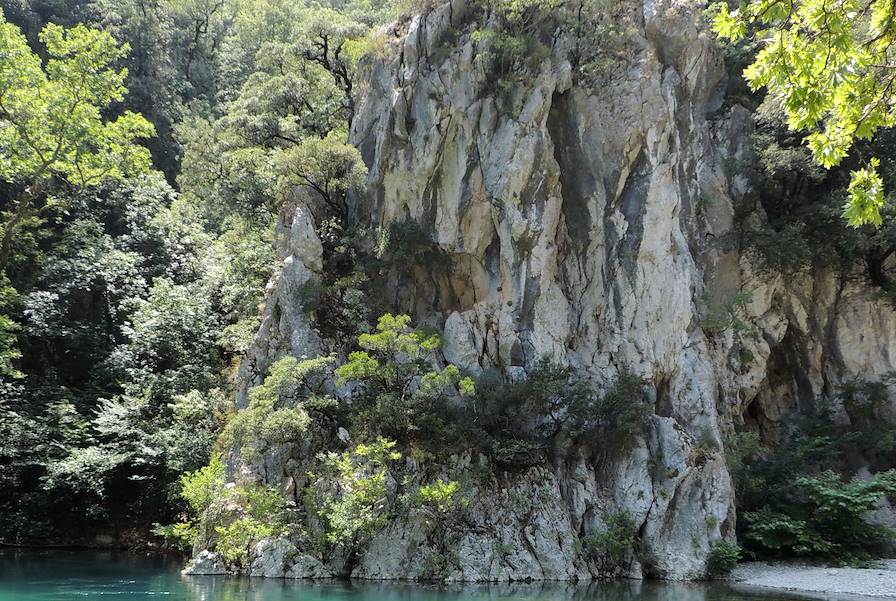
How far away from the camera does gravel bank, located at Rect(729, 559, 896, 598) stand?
15453mm

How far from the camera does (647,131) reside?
21688 mm

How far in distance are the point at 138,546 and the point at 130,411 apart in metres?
4.41

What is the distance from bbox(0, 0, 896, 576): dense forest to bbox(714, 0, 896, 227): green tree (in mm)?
10548

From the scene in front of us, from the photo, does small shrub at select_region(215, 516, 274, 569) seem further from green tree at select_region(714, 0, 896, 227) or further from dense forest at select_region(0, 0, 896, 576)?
green tree at select_region(714, 0, 896, 227)

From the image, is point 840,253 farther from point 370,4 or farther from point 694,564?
point 370,4

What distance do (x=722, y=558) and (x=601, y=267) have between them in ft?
29.1

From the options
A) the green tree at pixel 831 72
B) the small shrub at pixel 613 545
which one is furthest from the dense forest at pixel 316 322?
the green tree at pixel 831 72

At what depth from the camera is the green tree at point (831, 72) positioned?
5.43 meters

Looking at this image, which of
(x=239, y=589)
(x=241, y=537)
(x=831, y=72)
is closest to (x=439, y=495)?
(x=241, y=537)

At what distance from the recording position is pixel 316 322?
67.1 feet

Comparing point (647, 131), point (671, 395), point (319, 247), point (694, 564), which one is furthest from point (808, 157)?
point (319, 247)

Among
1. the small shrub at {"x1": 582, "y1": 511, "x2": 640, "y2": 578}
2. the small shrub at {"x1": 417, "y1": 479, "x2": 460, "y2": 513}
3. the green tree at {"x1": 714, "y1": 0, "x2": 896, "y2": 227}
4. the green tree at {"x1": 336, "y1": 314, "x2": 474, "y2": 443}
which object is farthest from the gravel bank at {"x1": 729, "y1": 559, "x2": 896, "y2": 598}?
the green tree at {"x1": 714, "y1": 0, "x2": 896, "y2": 227}

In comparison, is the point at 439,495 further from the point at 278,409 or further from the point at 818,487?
the point at 818,487

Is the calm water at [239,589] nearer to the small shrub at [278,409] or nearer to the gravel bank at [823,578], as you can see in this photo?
the gravel bank at [823,578]
